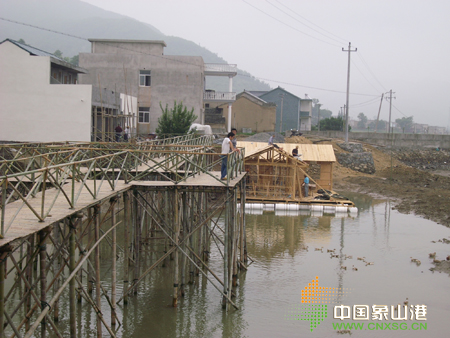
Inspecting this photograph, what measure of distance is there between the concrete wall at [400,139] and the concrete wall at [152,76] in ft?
69.9

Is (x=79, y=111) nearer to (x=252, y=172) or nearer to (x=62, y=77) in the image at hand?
(x=62, y=77)

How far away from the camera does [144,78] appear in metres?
42.6

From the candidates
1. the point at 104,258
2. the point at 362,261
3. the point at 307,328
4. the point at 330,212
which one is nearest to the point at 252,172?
the point at 330,212

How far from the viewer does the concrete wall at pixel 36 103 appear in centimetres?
2639

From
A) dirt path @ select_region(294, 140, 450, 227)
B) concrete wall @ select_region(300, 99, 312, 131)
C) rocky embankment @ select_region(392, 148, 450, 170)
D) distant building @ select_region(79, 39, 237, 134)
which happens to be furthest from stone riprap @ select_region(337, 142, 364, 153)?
concrete wall @ select_region(300, 99, 312, 131)

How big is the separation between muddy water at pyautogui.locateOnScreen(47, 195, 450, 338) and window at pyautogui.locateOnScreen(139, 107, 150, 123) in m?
20.2

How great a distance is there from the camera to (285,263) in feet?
59.5

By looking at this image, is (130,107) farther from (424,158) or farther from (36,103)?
(424,158)

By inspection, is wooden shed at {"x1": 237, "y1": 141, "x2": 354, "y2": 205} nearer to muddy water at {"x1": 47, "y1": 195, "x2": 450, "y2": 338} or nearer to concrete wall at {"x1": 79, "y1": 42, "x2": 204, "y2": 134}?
muddy water at {"x1": 47, "y1": 195, "x2": 450, "y2": 338}

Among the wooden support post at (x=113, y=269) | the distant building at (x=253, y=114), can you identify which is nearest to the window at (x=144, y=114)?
the distant building at (x=253, y=114)

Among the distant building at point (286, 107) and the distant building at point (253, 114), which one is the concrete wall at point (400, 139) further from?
the distant building at point (286, 107)

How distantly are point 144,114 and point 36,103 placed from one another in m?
16.4

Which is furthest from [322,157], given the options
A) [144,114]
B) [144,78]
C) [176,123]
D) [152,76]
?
[144,78]

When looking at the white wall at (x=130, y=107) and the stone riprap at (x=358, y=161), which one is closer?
the white wall at (x=130, y=107)
